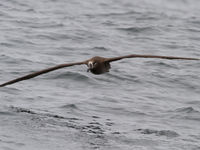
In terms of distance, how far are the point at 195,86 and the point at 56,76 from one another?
3.94m

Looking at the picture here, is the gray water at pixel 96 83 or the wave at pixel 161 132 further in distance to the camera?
the wave at pixel 161 132

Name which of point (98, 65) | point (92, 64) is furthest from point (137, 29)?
point (92, 64)

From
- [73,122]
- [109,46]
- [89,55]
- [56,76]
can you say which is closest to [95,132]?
[73,122]

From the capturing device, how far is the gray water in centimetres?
1324

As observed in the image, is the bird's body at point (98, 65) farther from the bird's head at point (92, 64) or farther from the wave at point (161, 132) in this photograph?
the wave at point (161, 132)

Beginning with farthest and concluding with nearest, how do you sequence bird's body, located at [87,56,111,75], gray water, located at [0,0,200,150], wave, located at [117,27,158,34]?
1. wave, located at [117,27,158,34]
2. bird's body, located at [87,56,111,75]
3. gray water, located at [0,0,200,150]

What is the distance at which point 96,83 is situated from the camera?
57.0ft

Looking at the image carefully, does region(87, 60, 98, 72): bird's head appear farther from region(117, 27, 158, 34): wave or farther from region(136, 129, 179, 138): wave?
region(117, 27, 158, 34): wave

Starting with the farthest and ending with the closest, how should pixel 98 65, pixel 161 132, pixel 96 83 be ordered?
pixel 96 83 → pixel 98 65 → pixel 161 132

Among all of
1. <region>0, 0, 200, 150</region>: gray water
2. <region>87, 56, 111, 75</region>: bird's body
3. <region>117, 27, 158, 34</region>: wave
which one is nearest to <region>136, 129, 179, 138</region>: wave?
<region>0, 0, 200, 150</region>: gray water

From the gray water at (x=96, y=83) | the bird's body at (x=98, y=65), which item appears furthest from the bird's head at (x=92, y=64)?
the gray water at (x=96, y=83)

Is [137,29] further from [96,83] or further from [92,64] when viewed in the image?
[92,64]

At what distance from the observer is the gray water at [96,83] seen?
521 inches

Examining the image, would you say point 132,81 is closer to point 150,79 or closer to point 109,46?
point 150,79
